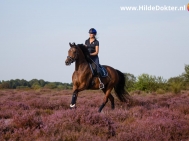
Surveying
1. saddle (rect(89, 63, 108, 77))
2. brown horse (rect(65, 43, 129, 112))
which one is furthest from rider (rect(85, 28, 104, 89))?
brown horse (rect(65, 43, 129, 112))

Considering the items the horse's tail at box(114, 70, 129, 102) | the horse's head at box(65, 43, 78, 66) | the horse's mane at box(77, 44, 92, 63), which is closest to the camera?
the horse's head at box(65, 43, 78, 66)

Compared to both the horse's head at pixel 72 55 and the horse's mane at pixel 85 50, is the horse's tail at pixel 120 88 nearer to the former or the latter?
the horse's mane at pixel 85 50

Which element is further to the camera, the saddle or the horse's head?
the saddle

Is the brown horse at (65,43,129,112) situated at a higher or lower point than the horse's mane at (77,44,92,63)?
lower

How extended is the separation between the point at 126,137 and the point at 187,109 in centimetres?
505

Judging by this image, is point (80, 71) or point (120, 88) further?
point (120, 88)

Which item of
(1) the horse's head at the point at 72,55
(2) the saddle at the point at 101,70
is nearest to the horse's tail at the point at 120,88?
(2) the saddle at the point at 101,70

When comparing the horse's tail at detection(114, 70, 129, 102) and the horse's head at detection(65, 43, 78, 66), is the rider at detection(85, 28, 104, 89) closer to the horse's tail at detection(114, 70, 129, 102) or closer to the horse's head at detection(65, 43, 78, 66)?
the horse's head at detection(65, 43, 78, 66)

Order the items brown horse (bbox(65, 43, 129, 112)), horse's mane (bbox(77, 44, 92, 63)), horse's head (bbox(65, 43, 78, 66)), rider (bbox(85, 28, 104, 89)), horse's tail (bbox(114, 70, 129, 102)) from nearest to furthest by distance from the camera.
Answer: horse's head (bbox(65, 43, 78, 66)) < brown horse (bbox(65, 43, 129, 112)) < horse's mane (bbox(77, 44, 92, 63)) < rider (bbox(85, 28, 104, 89)) < horse's tail (bbox(114, 70, 129, 102))

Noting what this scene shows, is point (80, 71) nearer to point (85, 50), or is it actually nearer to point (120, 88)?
point (85, 50)

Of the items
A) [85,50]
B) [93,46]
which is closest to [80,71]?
[85,50]

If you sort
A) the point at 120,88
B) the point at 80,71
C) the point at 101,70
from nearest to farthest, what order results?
1. the point at 80,71
2. the point at 101,70
3. the point at 120,88

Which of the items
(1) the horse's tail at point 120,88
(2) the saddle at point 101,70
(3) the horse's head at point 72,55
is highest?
(3) the horse's head at point 72,55

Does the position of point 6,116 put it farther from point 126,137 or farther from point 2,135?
point 126,137
